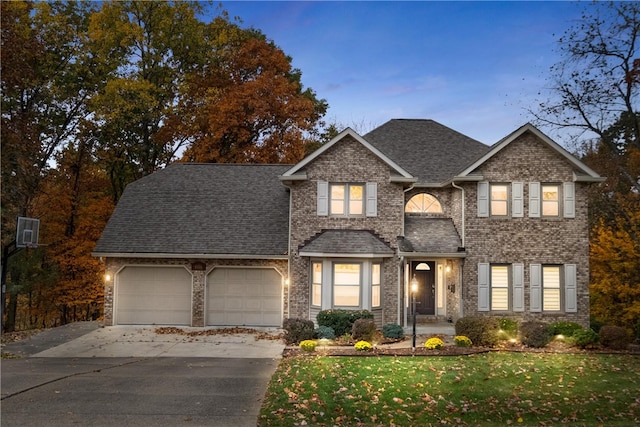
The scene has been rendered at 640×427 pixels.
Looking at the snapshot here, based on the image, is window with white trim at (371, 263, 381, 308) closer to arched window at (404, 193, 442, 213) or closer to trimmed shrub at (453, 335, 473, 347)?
arched window at (404, 193, 442, 213)

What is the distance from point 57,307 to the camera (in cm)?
2942

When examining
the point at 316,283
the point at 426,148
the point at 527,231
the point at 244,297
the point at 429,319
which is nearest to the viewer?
the point at 527,231

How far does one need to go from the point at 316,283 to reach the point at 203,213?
610cm

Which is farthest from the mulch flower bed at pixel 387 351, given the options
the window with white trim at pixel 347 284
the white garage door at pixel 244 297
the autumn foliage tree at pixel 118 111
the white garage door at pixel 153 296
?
the autumn foliage tree at pixel 118 111

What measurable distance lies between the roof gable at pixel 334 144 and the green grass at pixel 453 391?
7.68 meters

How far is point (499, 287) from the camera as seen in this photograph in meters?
18.8

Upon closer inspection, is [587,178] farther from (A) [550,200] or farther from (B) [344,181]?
(B) [344,181]

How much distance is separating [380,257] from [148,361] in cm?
889

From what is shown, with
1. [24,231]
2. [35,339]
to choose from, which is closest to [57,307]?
[35,339]

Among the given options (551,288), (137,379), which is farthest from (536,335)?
(137,379)

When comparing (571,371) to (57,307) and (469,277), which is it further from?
(57,307)

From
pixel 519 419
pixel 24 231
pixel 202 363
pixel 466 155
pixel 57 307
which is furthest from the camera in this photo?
pixel 57 307

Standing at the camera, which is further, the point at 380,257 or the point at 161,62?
the point at 161,62

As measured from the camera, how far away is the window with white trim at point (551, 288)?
18.6m
